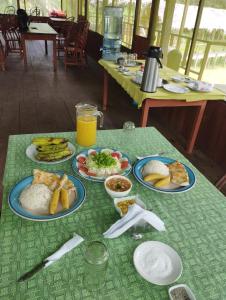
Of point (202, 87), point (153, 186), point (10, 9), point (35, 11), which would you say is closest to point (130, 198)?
point (153, 186)

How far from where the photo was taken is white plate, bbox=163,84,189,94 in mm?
1964

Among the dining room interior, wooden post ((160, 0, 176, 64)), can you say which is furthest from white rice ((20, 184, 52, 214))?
wooden post ((160, 0, 176, 64))

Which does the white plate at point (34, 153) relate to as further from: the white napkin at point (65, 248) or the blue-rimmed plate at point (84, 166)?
the white napkin at point (65, 248)

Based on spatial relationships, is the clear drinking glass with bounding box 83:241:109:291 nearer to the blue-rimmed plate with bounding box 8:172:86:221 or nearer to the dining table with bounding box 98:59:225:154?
Answer: the blue-rimmed plate with bounding box 8:172:86:221

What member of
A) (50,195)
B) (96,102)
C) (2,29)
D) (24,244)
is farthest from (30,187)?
(2,29)

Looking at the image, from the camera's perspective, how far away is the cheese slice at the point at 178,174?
858 mm

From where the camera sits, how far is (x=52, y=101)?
132 inches

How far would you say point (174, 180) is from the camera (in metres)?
0.87

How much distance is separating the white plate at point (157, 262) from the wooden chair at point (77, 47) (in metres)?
4.82

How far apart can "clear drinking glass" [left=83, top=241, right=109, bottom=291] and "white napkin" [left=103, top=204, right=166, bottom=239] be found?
4.4 inches

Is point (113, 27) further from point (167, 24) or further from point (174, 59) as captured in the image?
point (174, 59)

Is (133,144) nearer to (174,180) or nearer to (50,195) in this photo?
(174,180)

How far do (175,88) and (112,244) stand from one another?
1673 mm

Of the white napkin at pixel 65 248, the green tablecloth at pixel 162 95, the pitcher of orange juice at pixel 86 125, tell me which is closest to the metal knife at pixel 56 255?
the white napkin at pixel 65 248
